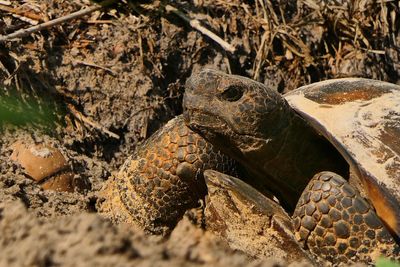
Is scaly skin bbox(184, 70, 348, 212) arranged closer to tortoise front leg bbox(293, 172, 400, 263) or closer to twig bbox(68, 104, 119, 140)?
tortoise front leg bbox(293, 172, 400, 263)

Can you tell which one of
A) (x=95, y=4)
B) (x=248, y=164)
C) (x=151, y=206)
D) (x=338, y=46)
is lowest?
(x=151, y=206)

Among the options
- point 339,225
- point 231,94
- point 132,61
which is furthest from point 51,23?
point 339,225

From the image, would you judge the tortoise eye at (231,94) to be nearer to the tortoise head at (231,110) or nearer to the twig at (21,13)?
the tortoise head at (231,110)

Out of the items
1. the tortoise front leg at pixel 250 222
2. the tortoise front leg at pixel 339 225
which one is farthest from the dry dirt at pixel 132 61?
the tortoise front leg at pixel 339 225

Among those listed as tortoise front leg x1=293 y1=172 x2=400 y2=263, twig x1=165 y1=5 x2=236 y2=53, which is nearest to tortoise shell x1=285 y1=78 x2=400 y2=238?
tortoise front leg x1=293 y1=172 x2=400 y2=263

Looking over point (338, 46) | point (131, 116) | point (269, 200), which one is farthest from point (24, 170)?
Result: point (338, 46)

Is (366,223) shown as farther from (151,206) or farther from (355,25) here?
(355,25)
